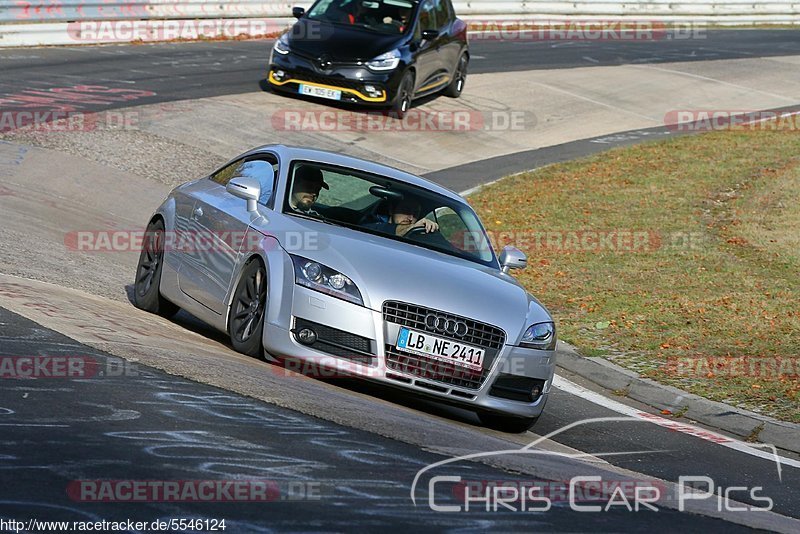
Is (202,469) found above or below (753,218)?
above

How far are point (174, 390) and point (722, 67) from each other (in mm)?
28518

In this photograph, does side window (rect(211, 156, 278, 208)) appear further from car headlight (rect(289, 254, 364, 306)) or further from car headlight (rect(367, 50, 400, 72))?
car headlight (rect(367, 50, 400, 72))

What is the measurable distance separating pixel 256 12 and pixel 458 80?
7948 millimetres

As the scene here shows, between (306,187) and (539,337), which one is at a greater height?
(306,187)

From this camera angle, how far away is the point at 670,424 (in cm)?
952

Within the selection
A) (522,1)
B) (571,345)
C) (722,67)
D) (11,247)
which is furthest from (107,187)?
(522,1)

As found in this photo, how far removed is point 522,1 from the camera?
126 feet

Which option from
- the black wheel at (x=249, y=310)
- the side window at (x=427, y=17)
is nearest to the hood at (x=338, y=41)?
the side window at (x=427, y=17)

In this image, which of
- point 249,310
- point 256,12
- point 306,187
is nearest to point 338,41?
point 256,12

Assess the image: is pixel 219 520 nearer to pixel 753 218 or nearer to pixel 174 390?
pixel 174 390

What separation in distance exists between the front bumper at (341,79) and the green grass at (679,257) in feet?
10.5

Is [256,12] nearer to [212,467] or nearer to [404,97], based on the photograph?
[404,97]

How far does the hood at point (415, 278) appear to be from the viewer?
8.04 m

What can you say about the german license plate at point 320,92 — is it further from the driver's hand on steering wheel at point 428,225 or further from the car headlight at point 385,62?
the driver's hand on steering wheel at point 428,225
